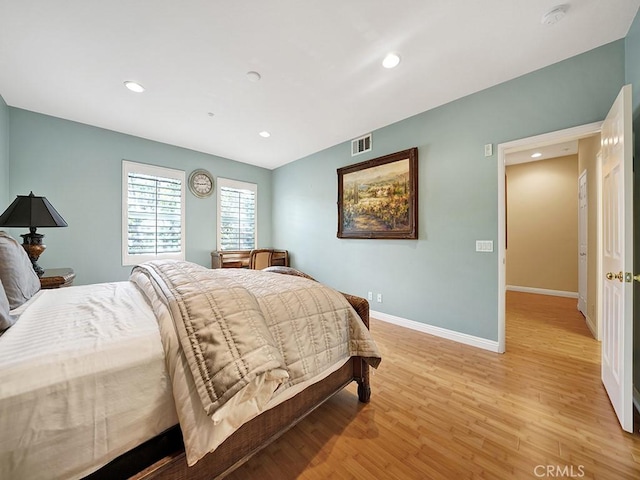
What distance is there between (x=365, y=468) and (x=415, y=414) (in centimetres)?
55

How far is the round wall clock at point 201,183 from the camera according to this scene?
427 cm

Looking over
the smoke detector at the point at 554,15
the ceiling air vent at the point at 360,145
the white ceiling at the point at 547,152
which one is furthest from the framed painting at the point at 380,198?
the white ceiling at the point at 547,152

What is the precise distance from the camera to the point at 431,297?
2998mm

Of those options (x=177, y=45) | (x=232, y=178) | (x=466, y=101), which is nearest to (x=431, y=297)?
(x=466, y=101)

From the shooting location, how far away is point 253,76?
7.68 feet

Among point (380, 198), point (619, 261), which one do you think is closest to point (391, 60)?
point (380, 198)

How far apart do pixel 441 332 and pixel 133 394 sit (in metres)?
3.01

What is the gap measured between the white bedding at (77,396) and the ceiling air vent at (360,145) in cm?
347

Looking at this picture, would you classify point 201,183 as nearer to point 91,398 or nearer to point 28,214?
point 28,214

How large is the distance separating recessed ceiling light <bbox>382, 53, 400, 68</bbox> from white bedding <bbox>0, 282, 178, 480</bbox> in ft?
8.56

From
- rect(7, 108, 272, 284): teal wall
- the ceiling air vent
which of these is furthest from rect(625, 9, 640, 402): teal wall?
rect(7, 108, 272, 284): teal wall

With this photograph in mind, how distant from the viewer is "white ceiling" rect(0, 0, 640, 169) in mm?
1680

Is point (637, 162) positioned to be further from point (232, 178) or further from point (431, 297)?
point (232, 178)

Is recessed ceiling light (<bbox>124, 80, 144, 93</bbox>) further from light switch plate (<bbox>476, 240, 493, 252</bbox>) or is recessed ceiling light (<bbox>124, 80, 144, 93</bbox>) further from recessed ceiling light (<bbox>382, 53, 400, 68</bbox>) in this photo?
light switch plate (<bbox>476, 240, 493, 252</bbox>)
